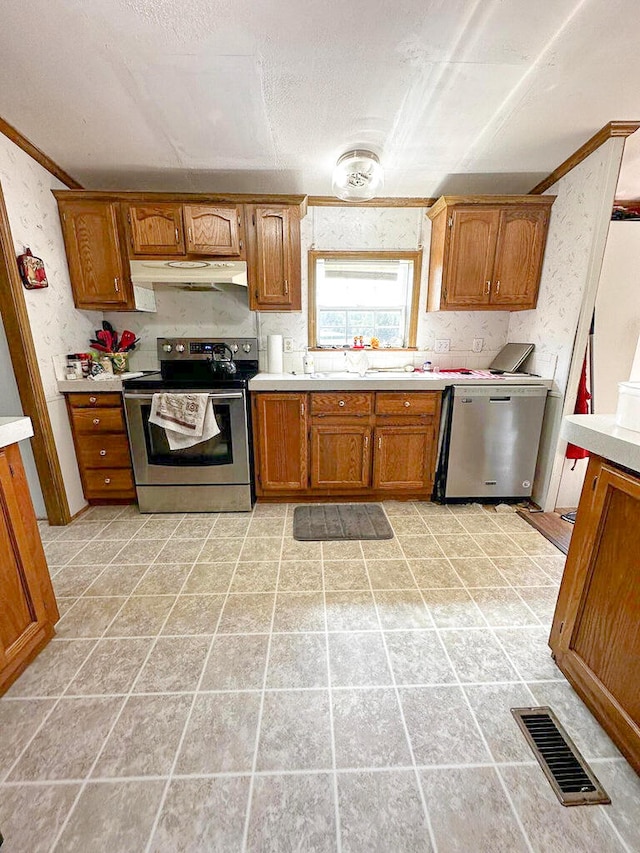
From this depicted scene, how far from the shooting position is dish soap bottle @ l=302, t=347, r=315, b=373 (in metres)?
2.96

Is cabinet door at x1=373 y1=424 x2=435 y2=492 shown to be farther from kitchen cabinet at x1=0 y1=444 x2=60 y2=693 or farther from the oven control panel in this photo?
kitchen cabinet at x1=0 y1=444 x2=60 y2=693

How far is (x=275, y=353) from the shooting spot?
115 inches

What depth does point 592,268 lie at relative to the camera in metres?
2.21

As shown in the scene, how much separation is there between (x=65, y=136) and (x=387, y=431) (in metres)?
2.72

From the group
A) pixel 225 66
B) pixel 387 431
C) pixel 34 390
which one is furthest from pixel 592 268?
pixel 34 390

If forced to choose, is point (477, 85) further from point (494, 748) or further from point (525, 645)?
point (494, 748)

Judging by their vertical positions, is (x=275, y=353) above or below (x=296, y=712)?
above

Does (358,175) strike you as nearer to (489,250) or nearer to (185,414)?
(489,250)

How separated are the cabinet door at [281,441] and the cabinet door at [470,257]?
4.71 feet

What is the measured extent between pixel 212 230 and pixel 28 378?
61.6 inches

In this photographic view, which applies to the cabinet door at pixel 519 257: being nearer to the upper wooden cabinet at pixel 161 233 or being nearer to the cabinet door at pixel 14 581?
the upper wooden cabinet at pixel 161 233

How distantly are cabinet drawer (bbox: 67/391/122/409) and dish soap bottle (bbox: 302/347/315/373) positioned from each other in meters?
1.42

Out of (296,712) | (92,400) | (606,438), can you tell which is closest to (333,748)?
(296,712)

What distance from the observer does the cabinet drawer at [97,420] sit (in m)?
2.51
